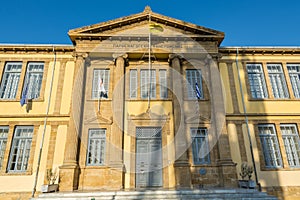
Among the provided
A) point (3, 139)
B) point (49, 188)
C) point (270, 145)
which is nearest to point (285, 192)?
point (270, 145)

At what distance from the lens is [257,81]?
12.8 metres

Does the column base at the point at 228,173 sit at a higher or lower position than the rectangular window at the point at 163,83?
lower

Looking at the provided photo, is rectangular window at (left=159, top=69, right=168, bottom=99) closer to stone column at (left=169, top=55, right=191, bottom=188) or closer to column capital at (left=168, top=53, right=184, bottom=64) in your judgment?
stone column at (left=169, top=55, right=191, bottom=188)

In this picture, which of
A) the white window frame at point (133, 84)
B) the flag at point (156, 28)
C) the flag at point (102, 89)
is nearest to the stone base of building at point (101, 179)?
the flag at point (102, 89)

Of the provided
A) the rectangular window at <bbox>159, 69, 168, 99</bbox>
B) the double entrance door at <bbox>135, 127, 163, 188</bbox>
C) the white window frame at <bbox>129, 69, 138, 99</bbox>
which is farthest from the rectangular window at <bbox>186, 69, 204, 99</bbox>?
the white window frame at <bbox>129, 69, 138, 99</bbox>

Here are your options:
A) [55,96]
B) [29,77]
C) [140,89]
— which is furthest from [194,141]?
[29,77]

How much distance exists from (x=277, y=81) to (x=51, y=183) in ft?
40.6

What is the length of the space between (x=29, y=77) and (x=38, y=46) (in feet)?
5.63

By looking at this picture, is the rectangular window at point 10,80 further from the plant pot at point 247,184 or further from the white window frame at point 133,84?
the plant pot at point 247,184

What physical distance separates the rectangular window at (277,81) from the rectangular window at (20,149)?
1263cm

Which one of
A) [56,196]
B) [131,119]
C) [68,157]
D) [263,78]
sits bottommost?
[56,196]

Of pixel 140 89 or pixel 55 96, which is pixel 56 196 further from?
pixel 140 89

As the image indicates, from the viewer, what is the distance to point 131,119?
11.3 m

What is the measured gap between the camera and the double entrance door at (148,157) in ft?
34.6
